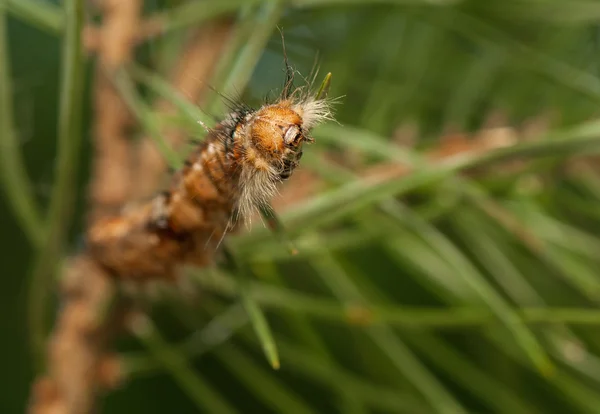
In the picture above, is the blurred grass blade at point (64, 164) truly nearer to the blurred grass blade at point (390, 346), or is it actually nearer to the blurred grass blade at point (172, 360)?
the blurred grass blade at point (172, 360)

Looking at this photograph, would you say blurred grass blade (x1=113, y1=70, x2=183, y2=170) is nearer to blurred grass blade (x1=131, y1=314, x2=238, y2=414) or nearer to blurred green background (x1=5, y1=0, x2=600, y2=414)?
blurred green background (x1=5, y1=0, x2=600, y2=414)

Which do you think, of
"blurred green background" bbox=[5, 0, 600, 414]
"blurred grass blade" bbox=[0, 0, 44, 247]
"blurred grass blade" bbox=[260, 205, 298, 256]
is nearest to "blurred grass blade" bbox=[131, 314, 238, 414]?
"blurred green background" bbox=[5, 0, 600, 414]

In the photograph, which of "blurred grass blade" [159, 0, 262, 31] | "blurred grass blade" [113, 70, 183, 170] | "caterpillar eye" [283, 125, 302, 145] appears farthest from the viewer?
"blurred grass blade" [159, 0, 262, 31]

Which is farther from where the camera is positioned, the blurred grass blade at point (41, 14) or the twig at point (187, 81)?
the twig at point (187, 81)

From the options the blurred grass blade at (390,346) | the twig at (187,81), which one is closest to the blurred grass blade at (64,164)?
the twig at (187,81)

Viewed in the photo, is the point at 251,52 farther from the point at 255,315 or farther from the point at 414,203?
the point at 414,203

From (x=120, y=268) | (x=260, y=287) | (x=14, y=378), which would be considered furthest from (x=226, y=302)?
(x=14, y=378)

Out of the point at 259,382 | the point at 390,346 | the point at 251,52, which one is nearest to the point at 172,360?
the point at 259,382
